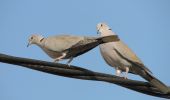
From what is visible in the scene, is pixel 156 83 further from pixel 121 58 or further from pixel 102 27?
pixel 102 27

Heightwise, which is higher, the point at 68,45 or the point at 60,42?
the point at 60,42

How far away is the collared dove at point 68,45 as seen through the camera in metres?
7.56

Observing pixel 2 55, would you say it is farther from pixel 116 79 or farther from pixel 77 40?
pixel 77 40

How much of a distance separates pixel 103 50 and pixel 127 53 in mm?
542

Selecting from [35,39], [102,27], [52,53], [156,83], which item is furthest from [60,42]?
[102,27]

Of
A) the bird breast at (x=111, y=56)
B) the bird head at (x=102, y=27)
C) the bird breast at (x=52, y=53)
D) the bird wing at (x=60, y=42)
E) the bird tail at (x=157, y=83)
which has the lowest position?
the bird tail at (x=157, y=83)

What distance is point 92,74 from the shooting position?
687cm

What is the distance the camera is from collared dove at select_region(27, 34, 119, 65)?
7.56 m

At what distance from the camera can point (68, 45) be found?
26.5ft

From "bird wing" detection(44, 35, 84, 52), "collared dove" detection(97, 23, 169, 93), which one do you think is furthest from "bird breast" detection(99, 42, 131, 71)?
"bird wing" detection(44, 35, 84, 52)

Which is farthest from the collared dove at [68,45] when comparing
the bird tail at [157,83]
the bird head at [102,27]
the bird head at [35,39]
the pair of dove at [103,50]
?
the bird head at [102,27]

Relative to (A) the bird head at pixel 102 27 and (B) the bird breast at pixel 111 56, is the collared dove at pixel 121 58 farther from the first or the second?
(A) the bird head at pixel 102 27

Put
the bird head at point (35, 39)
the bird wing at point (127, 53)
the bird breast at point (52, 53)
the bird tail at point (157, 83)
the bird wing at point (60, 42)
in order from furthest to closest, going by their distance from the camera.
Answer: the bird wing at point (127, 53) → the bird head at point (35, 39) → the bird breast at point (52, 53) → the bird wing at point (60, 42) → the bird tail at point (157, 83)

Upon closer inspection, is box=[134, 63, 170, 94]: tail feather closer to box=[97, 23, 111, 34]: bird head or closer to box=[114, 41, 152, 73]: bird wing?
box=[114, 41, 152, 73]: bird wing
